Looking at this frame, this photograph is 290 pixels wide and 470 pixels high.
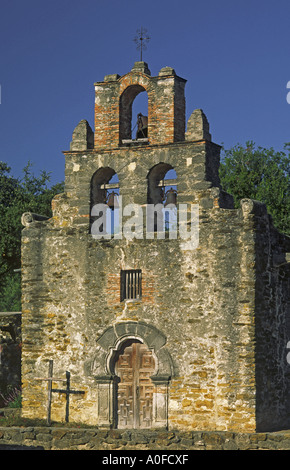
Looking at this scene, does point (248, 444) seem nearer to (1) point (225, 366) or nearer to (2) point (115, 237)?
(1) point (225, 366)

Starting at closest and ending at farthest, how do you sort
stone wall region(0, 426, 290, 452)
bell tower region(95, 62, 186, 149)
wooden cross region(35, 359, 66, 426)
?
1. stone wall region(0, 426, 290, 452)
2. wooden cross region(35, 359, 66, 426)
3. bell tower region(95, 62, 186, 149)

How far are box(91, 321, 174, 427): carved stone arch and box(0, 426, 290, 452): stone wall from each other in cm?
68

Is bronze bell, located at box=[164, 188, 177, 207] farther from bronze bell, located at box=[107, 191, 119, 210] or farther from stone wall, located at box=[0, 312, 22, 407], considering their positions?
stone wall, located at box=[0, 312, 22, 407]

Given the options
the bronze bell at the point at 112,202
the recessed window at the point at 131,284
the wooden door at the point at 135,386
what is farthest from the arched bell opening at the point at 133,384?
the bronze bell at the point at 112,202

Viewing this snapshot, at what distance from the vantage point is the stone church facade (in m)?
19.5

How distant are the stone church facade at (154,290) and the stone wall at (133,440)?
50 cm

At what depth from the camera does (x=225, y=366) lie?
63.7ft

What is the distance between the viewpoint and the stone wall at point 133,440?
18.6 m

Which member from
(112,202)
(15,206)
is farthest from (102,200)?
(15,206)

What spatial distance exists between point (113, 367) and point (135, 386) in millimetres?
765

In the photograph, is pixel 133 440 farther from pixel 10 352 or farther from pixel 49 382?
pixel 10 352

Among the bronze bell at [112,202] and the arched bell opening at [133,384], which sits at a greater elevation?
the bronze bell at [112,202]

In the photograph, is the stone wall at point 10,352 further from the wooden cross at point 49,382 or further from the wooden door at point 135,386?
the wooden door at point 135,386

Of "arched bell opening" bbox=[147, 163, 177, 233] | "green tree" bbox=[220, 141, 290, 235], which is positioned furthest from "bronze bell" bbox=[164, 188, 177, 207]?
"green tree" bbox=[220, 141, 290, 235]
